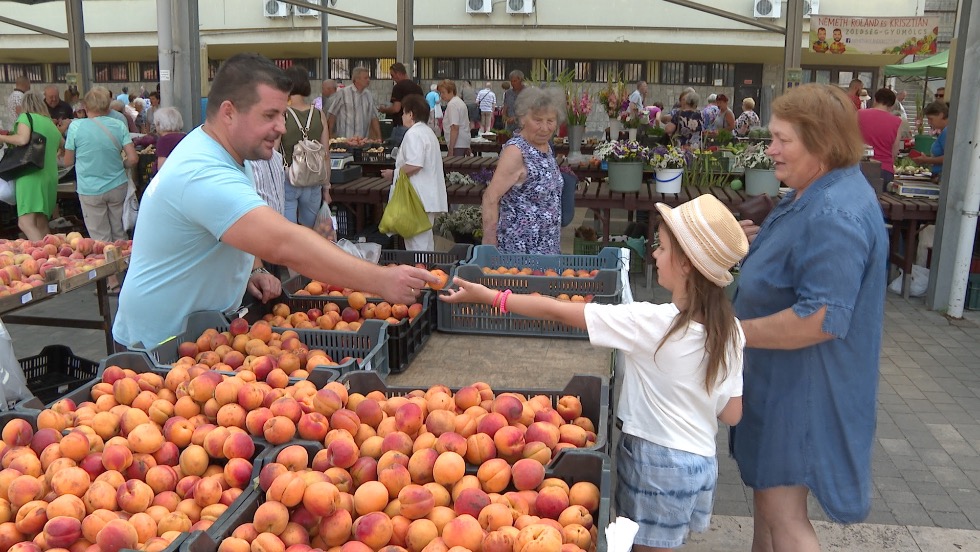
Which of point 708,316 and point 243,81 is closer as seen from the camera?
point 708,316

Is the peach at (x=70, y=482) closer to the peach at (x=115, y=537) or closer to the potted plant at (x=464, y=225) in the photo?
the peach at (x=115, y=537)

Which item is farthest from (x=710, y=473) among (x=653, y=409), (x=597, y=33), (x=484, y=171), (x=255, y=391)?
(x=597, y=33)

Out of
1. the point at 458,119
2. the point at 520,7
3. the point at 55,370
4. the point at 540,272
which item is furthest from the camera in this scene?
the point at 520,7

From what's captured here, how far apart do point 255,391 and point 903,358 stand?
5453mm

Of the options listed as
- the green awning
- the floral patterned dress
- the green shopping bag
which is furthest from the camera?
the green awning

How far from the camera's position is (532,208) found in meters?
4.48

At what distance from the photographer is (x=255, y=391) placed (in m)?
2.21

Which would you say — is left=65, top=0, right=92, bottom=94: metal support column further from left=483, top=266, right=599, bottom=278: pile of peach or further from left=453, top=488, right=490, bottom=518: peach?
left=453, top=488, right=490, bottom=518: peach

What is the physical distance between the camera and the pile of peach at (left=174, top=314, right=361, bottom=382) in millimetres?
2611

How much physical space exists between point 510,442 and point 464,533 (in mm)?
364

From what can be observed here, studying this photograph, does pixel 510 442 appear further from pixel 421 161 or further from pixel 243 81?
pixel 421 161

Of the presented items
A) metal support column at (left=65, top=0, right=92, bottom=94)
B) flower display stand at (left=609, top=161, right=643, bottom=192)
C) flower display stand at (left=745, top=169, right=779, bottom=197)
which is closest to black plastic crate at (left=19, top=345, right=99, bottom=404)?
flower display stand at (left=609, top=161, right=643, bottom=192)

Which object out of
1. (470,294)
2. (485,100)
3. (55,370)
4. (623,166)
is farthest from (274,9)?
(470,294)

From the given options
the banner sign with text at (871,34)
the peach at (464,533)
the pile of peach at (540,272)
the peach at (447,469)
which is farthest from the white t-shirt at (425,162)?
the banner sign with text at (871,34)
